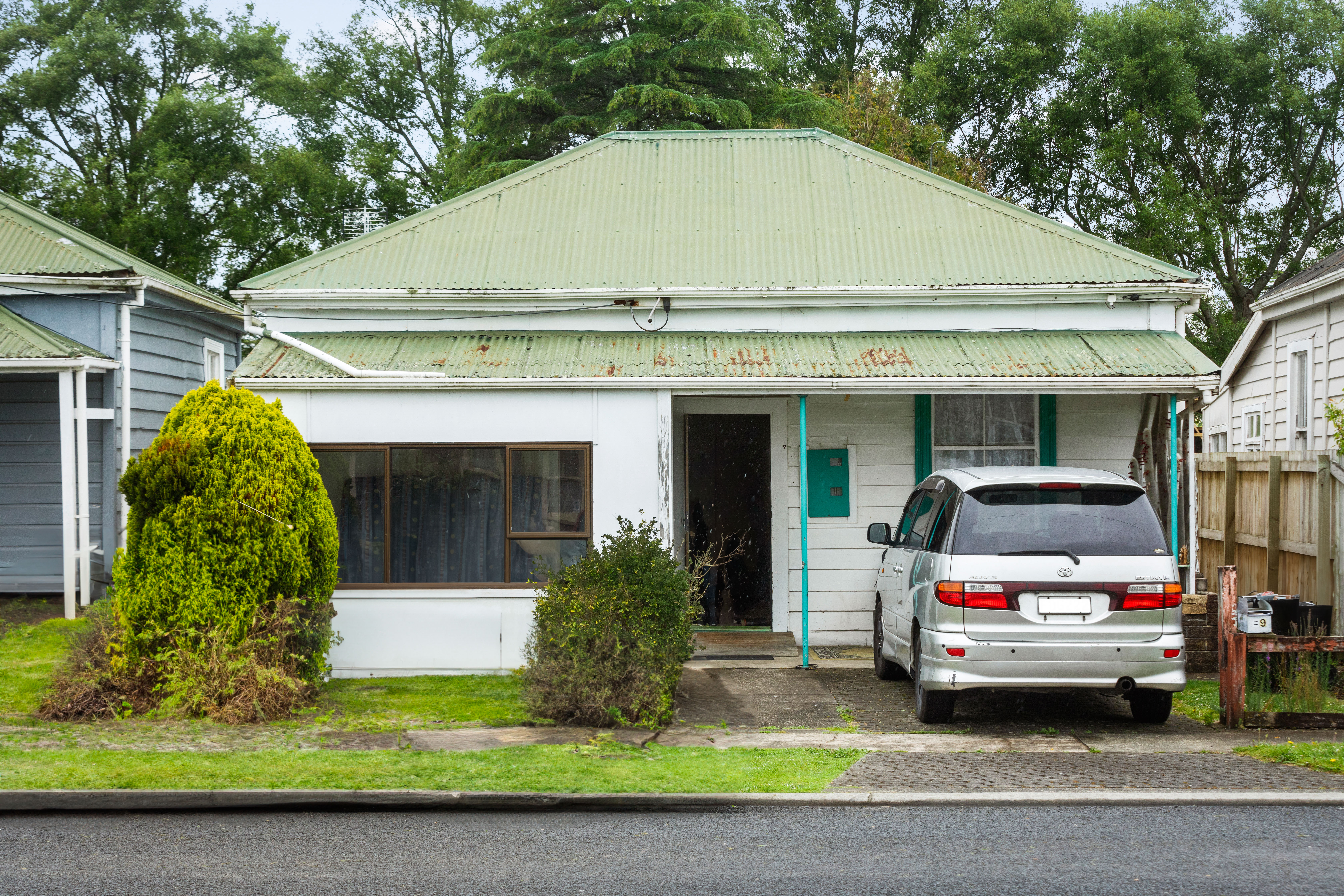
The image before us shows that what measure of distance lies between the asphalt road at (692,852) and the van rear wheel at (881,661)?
379cm

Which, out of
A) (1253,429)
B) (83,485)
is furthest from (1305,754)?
(1253,429)

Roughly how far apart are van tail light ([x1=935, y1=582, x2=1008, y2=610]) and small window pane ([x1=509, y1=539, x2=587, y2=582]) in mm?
3672

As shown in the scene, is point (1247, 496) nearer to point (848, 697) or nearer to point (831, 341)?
point (831, 341)

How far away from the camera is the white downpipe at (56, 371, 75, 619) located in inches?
485

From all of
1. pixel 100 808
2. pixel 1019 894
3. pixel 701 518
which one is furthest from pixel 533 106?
pixel 1019 894

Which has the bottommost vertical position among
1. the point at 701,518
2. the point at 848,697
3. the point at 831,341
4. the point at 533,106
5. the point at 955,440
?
the point at 848,697

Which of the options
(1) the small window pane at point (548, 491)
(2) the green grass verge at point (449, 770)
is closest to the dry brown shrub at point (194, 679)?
(2) the green grass verge at point (449, 770)

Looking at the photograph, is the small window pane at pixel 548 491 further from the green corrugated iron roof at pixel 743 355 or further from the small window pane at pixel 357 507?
the small window pane at pixel 357 507

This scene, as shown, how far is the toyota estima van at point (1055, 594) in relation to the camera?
7562 mm

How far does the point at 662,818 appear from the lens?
20.0 ft

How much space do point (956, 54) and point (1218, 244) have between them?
8422 mm

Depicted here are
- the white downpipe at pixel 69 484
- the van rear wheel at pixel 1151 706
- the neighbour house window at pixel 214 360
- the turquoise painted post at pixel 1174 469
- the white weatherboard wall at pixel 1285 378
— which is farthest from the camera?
the neighbour house window at pixel 214 360

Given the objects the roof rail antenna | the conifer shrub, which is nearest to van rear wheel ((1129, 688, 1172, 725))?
the conifer shrub

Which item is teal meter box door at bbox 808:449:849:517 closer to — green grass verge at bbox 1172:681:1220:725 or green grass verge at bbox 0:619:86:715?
green grass verge at bbox 1172:681:1220:725
